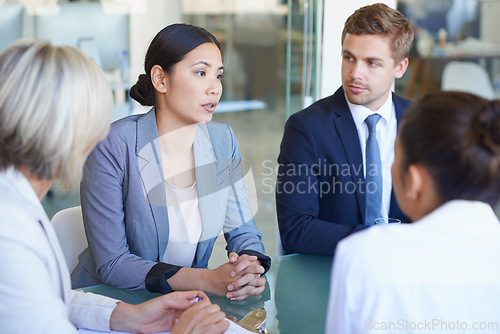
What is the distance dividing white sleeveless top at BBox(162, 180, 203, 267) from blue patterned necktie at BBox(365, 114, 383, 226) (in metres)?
0.62

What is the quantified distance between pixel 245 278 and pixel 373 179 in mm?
721

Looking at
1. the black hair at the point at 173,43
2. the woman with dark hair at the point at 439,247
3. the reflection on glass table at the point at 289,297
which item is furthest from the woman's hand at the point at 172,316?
the black hair at the point at 173,43

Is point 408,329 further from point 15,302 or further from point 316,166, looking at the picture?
point 316,166

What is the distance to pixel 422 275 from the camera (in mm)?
973

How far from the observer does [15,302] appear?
105 centimetres

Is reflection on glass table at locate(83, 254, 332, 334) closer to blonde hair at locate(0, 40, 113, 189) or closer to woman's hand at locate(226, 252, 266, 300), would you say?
woman's hand at locate(226, 252, 266, 300)

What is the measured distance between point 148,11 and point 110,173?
2580 mm

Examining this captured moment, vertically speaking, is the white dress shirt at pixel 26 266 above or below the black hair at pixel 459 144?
below

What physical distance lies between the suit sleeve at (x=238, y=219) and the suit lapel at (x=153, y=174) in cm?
24

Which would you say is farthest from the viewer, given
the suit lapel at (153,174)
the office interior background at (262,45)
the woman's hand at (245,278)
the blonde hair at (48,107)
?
the office interior background at (262,45)

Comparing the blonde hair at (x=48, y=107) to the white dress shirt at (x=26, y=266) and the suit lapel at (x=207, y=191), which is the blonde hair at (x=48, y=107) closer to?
the white dress shirt at (x=26, y=266)

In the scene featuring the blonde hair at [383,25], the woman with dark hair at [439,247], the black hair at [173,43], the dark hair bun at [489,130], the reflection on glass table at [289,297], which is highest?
the blonde hair at [383,25]

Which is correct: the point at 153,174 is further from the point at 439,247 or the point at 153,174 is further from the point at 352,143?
the point at 439,247

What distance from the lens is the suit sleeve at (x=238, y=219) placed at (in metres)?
1.94
